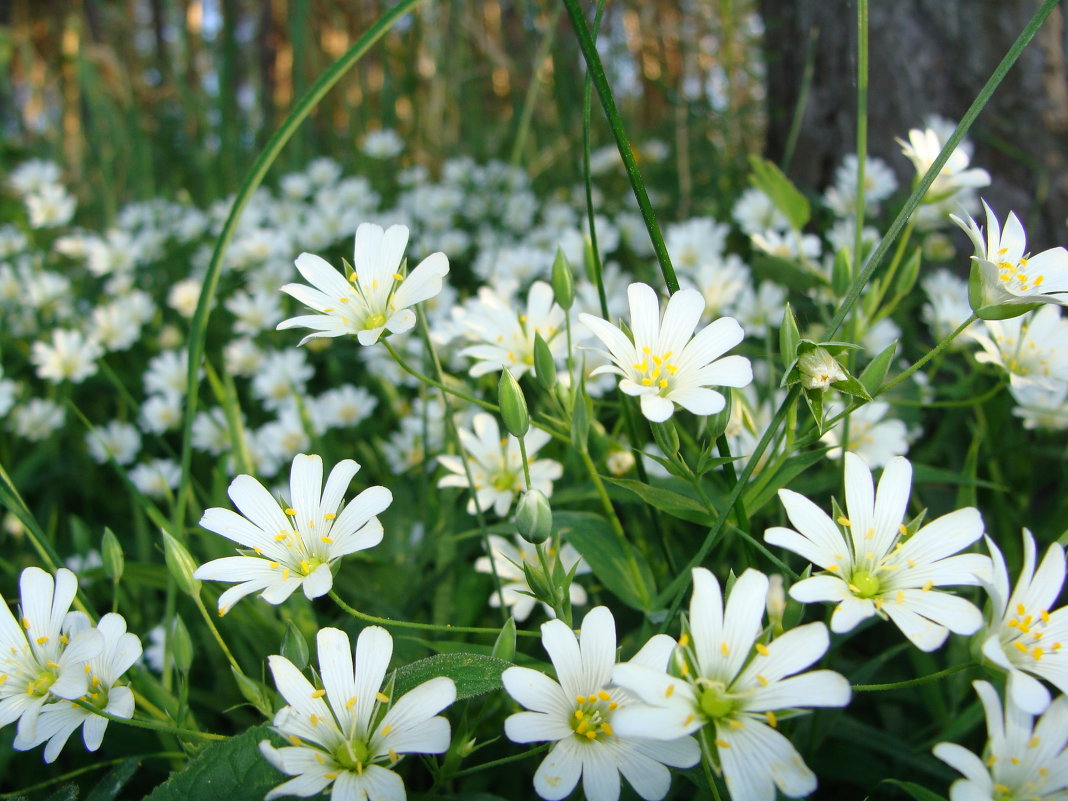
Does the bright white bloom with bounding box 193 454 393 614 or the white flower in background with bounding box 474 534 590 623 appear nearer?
the bright white bloom with bounding box 193 454 393 614

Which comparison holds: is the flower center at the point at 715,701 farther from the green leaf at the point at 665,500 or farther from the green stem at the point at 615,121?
the green stem at the point at 615,121

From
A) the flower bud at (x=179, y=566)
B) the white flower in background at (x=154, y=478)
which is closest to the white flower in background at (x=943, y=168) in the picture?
the flower bud at (x=179, y=566)

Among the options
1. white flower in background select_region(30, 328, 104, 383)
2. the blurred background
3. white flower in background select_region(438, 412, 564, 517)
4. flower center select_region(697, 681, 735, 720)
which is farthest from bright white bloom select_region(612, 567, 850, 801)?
white flower in background select_region(30, 328, 104, 383)

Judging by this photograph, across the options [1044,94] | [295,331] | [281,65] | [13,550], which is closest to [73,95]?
[281,65]

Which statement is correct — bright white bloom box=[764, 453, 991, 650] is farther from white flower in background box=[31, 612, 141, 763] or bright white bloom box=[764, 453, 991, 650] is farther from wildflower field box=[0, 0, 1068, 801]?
white flower in background box=[31, 612, 141, 763]

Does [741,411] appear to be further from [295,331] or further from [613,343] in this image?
[295,331]
